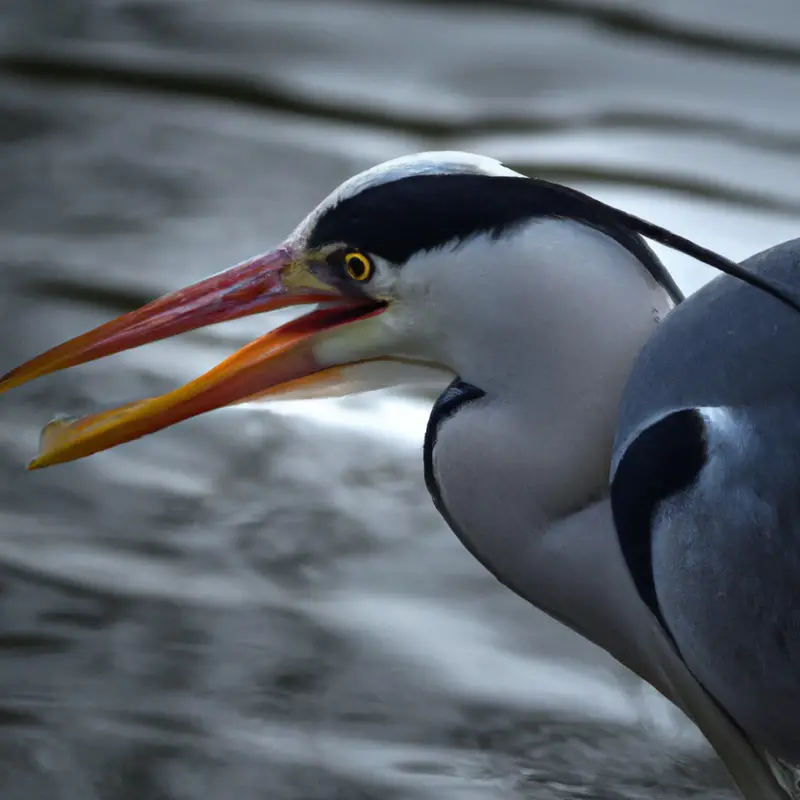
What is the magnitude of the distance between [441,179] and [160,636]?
0.83m

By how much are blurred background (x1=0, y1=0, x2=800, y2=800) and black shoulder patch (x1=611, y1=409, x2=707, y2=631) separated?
45 cm

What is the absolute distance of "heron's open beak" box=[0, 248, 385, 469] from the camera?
1.67 m

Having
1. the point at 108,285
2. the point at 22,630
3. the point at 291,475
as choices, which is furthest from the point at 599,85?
the point at 22,630

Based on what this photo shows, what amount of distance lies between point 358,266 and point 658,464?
37 cm

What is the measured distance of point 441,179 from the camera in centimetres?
154

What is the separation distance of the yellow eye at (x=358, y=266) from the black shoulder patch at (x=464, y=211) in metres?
0.03

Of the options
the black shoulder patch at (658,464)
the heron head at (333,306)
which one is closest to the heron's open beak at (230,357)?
the heron head at (333,306)

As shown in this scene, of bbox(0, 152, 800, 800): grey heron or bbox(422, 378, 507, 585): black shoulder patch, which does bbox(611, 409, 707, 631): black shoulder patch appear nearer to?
bbox(0, 152, 800, 800): grey heron

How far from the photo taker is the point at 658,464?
1496 mm

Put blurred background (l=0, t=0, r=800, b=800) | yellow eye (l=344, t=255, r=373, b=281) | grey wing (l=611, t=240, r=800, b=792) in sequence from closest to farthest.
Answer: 1. grey wing (l=611, t=240, r=800, b=792)
2. yellow eye (l=344, t=255, r=373, b=281)
3. blurred background (l=0, t=0, r=800, b=800)

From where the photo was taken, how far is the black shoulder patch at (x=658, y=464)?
1495 millimetres

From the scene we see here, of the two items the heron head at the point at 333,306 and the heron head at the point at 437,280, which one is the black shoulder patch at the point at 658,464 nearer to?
the heron head at the point at 437,280

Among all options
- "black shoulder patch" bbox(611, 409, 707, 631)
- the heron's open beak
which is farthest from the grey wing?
the heron's open beak

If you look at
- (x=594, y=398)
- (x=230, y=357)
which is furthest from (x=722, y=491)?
(x=230, y=357)
